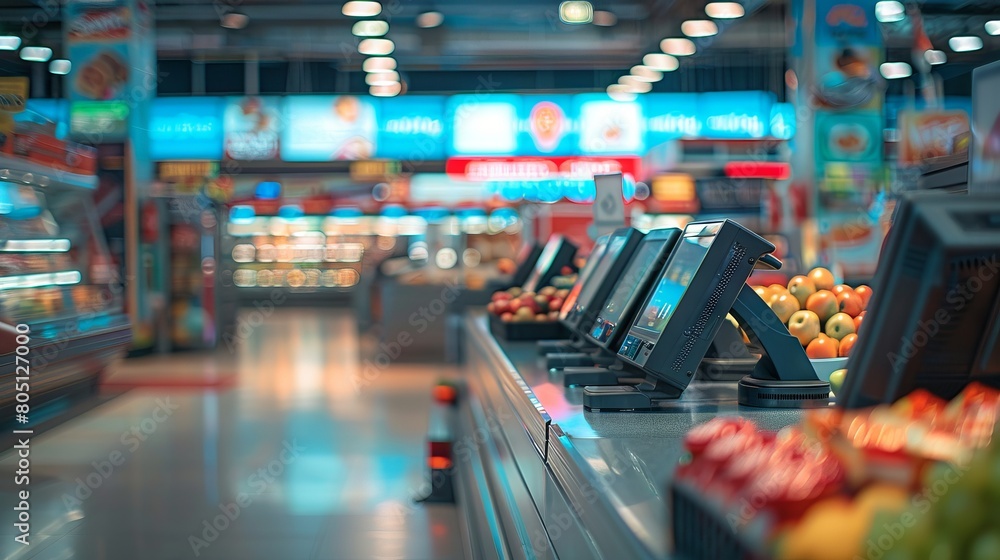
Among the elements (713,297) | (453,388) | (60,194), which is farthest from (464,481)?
(60,194)

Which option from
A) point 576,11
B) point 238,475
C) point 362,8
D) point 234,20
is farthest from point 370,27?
point 238,475

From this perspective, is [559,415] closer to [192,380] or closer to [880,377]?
[880,377]

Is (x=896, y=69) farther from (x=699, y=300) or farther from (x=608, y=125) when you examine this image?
(x=699, y=300)

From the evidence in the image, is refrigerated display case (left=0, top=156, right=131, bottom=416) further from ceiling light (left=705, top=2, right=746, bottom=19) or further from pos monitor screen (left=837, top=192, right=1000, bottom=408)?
ceiling light (left=705, top=2, right=746, bottom=19)

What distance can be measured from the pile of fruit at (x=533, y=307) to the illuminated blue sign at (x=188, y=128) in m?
13.0

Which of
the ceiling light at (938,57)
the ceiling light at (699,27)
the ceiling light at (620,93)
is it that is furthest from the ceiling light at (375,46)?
the ceiling light at (938,57)

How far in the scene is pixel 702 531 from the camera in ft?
3.61

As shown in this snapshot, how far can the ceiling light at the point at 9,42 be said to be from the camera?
407 inches

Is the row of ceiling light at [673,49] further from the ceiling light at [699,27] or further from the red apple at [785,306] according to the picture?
the red apple at [785,306]

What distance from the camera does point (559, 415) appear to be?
2293 millimetres

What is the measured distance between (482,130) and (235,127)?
4.46m

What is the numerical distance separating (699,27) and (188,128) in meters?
9.66

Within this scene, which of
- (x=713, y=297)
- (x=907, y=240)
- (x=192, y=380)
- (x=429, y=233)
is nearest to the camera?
→ (x=907, y=240)

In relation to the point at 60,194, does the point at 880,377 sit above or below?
below
